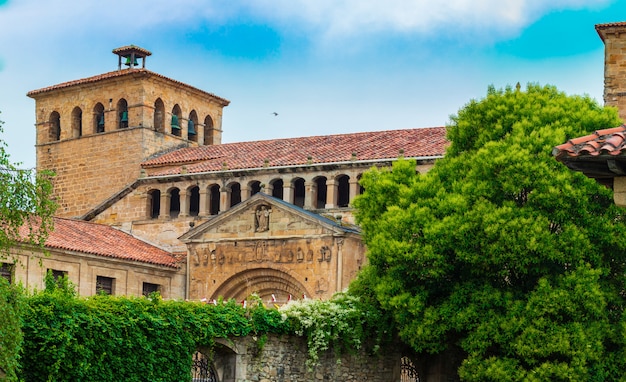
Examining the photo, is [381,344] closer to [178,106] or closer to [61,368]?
[61,368]

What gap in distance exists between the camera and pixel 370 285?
1339 inches

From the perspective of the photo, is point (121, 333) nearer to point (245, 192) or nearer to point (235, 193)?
point (245, 192)

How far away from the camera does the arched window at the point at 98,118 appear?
5653cm

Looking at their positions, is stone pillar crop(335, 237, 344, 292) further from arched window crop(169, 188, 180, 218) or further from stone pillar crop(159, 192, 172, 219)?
arched window crop(169, 188, 180, 218)

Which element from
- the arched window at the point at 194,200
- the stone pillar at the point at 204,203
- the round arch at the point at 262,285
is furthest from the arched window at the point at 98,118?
the round arch at the point at 262,285

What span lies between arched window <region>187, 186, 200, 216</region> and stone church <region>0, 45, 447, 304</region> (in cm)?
5

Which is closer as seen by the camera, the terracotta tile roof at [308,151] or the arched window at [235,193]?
the terracotta tile roof at [308,151]

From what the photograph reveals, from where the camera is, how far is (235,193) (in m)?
48.3

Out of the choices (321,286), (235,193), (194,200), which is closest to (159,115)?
(194,200)

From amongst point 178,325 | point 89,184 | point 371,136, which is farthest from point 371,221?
point 89,184

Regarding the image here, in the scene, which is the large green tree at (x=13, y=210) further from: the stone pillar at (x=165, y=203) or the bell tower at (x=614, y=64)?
the stone pillar at (x=165, y=203)

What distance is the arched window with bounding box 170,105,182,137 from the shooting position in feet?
187

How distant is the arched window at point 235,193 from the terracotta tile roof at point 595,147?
3653cm

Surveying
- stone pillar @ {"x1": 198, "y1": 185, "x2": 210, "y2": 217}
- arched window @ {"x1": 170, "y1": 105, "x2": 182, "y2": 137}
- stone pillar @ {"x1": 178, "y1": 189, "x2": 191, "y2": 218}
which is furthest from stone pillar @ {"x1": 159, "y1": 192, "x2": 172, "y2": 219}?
arched window @ {"x1": 170, "y1": 105, "x2": 182, "y2": 137}
